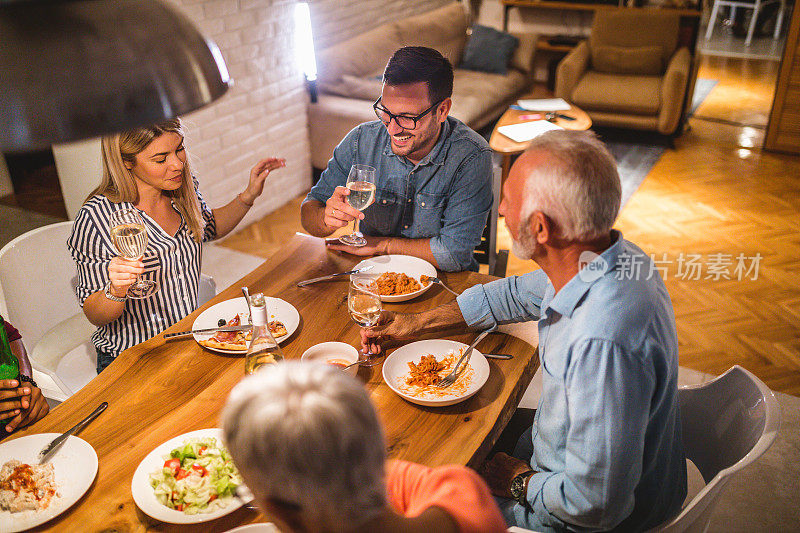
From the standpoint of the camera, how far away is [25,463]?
4.61ft

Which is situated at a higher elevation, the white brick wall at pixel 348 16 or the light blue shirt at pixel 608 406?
the white brick wall at pixel 348 16

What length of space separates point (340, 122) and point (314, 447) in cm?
431

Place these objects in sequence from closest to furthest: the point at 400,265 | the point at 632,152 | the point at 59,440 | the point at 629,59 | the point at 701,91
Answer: the point at 59,440
the point at 400,265
the point at 632,152
the point at 629,59
the point at 701,91

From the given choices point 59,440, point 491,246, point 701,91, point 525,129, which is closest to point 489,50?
point 525,129

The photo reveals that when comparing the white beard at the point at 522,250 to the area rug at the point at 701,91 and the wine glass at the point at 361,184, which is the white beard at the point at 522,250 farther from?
the area rug at the point at 701,91

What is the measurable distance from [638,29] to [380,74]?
278 centimetres

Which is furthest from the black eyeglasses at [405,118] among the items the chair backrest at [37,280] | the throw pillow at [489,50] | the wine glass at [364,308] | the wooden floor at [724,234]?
the throw pillow at [489,50]

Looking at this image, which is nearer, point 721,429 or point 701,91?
point 721,429

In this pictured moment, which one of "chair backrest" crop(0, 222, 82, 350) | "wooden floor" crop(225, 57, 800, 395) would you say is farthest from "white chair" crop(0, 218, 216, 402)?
"wooden floor" crop(225, 57, 800, 395)

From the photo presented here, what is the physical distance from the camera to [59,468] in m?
1.39

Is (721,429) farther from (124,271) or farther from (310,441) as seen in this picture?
(124,271)

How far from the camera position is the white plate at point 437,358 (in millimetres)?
1553

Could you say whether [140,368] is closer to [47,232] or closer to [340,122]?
[47,232]

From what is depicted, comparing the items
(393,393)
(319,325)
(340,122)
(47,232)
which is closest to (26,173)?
(47,232)
